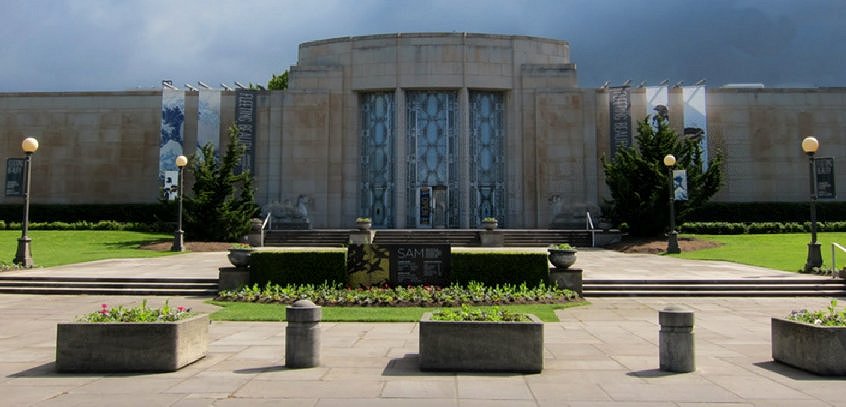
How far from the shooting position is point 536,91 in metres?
38.6

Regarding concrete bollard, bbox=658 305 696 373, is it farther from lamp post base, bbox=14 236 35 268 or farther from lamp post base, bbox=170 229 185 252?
lamp post base, bbox=170 229 185 252

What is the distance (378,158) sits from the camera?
3922 centimetres

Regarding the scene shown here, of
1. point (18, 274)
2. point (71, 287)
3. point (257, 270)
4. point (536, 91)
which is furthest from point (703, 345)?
point (536, 91)

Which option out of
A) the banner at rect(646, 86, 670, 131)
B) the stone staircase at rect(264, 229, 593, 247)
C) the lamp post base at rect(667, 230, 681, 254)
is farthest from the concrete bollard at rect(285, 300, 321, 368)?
the banner at rect(646, 86, 670, 131)

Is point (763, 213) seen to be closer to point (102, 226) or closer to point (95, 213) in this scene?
point (102, 226)

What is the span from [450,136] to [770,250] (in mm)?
18874

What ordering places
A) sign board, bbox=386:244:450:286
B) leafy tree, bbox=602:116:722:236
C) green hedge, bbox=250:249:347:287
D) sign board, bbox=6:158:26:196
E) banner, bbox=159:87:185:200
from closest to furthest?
sign board, bbox=386:244:450:286 < green hedge, bbox=250:249:347:287 < leafy tree, bbox=602:116:722:236 < sign board, bbox=6:158:26:196 < banner, bbox=159:87:185:200

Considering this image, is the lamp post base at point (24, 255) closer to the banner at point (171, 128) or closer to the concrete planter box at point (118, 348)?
the concrete planter box at point (118, 348)

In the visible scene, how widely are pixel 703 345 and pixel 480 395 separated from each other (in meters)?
4.95

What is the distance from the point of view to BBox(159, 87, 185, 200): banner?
128 feet

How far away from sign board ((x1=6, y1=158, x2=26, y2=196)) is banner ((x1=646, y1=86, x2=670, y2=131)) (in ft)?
129

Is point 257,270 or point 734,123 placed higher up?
point 734,123

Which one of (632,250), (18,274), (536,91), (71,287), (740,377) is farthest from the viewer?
(536,91)

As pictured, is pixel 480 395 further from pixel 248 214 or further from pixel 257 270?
pixel 248 214
